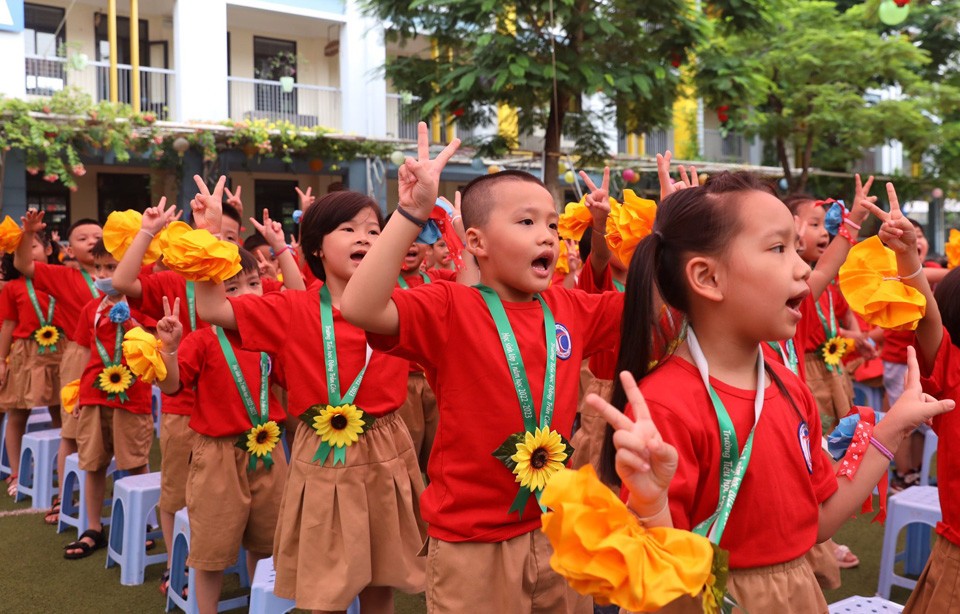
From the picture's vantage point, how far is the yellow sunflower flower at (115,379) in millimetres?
4785

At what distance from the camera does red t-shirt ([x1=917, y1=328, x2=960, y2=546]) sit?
8.30 feet

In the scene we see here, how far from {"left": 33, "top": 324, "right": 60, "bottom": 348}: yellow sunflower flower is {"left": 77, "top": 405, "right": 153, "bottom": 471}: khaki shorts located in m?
1.64

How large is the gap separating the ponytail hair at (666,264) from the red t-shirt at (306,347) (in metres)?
1.31

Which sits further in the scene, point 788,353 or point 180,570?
point 180,570

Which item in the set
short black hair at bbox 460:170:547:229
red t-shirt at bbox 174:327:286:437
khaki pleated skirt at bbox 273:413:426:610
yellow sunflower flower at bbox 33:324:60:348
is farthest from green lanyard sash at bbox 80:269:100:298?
short black hair at bbox 460:170:547:229

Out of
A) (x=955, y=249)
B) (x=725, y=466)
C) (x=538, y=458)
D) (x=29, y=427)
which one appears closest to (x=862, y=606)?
(x=538, y=458)

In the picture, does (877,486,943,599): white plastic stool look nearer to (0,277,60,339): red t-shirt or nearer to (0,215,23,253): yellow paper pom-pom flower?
(0,215,23,253): yellow paper pom-pom flower

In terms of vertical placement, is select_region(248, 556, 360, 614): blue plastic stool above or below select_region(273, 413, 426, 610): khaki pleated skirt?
below

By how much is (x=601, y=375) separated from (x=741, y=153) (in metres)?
20.4

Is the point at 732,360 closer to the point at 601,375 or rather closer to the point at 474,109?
the point at 601,375

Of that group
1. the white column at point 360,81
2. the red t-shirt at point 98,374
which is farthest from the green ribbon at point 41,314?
the white column at point 360,81

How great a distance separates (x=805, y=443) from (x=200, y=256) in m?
1.87

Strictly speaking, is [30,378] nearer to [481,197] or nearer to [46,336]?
[46,336]

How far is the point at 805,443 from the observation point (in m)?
1.85
